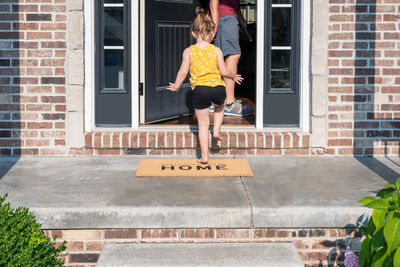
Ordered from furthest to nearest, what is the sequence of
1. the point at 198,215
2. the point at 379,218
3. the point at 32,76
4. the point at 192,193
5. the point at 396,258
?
the point at 32,76
the point at 192,193
the point at 198,215
the point at 379,218
the point at 396,258

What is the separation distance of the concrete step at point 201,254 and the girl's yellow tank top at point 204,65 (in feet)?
6.28

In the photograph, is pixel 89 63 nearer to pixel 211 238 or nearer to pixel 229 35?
pixel 229 35

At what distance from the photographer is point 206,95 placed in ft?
18.1

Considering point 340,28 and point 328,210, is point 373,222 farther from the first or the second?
point 340,28

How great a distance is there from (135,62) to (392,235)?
3614mm

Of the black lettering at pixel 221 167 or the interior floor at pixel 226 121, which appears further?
the interior floor at pixel 226 121

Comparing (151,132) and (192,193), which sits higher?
(151,132)

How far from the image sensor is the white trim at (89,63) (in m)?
6.02

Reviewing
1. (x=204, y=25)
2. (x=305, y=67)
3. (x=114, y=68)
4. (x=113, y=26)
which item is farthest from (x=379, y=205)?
(x=113, y=26)

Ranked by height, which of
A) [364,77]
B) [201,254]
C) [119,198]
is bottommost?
[201,254]

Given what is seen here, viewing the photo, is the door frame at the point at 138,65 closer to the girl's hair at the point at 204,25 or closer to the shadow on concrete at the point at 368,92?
the shadow on concrete at the point at 368,92

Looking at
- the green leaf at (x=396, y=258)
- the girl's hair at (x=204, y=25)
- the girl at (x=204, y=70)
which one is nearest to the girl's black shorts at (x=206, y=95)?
the girl at (x=204, y=70)

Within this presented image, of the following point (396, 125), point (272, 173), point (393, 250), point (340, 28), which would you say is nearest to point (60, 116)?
point (272, 173)

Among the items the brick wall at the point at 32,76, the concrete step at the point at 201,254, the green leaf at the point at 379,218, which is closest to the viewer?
the green leaf at the point at 379,218
